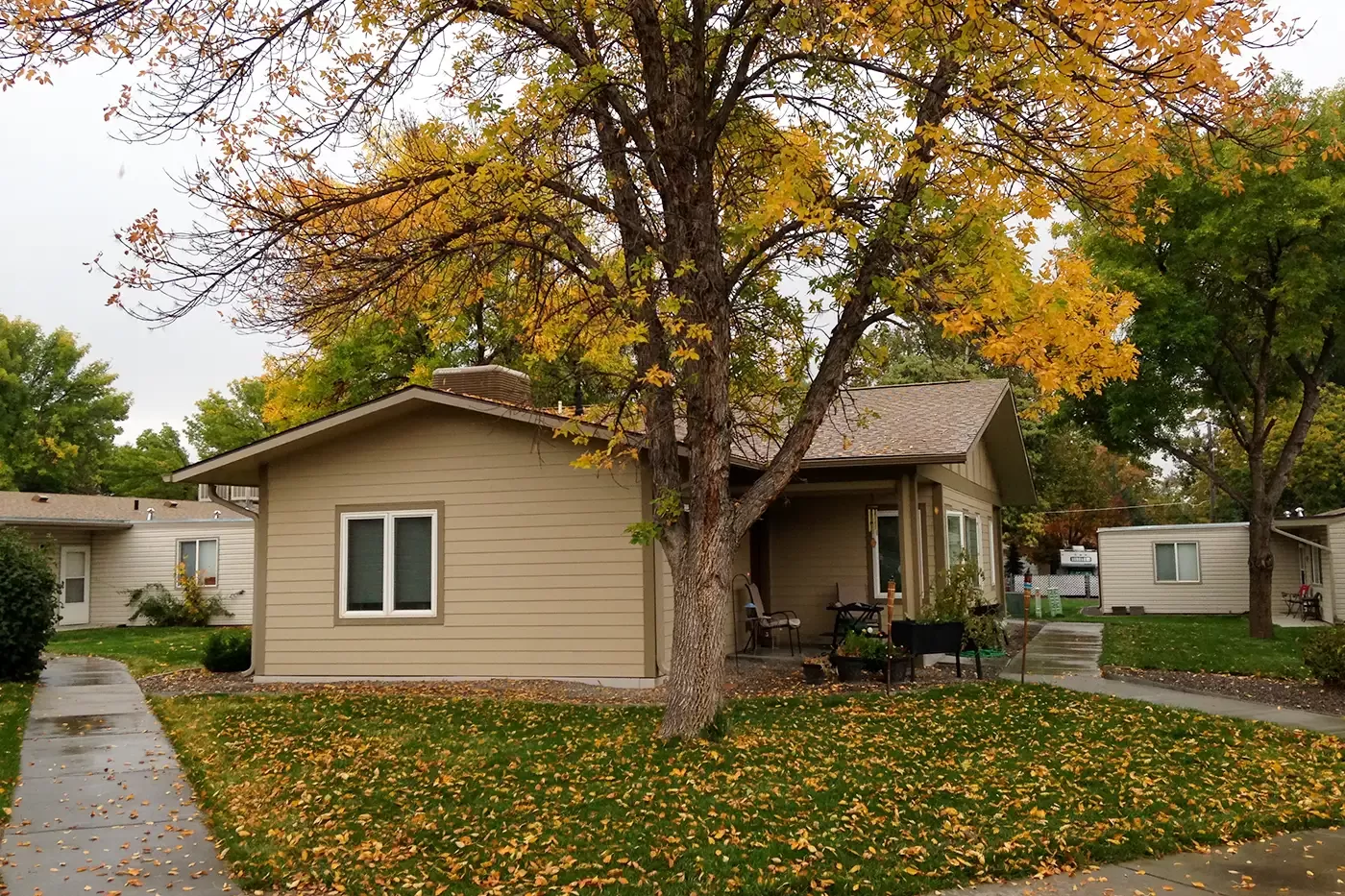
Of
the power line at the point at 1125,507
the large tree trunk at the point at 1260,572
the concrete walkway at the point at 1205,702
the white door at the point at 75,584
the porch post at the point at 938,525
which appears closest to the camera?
the concrete walkway at the point at 1205,702

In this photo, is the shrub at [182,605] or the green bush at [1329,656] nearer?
the green bush at [1329,656]

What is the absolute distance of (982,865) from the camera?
5.35m

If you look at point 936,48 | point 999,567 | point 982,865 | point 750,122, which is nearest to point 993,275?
point 936,48

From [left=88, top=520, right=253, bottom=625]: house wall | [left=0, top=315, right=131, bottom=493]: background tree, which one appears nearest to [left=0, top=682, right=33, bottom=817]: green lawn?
[left=88, top=520, right=253, bottom=625]: house wall

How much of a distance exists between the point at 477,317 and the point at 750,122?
14.3 metres

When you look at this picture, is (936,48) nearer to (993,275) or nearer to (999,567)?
(993,275)

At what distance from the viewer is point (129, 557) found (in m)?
25.5

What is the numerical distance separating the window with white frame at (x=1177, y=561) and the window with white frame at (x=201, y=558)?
80.7 ft

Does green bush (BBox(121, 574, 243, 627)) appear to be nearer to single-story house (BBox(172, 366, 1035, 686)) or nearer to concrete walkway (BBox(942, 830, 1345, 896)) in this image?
single-story house (BBox(172, 366, 1035, 686))

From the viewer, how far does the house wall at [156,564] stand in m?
25.0

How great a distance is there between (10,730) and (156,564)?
1715 centimetres

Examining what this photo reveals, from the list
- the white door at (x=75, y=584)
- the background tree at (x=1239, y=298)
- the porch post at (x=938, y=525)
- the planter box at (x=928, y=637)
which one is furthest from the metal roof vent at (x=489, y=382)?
the white door at (x=75, y=584)

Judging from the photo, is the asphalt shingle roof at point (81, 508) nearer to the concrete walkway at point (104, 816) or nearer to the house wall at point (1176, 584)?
the concrete walkway at point (104, 816)

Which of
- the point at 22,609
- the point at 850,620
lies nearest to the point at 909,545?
the point at 850,620
